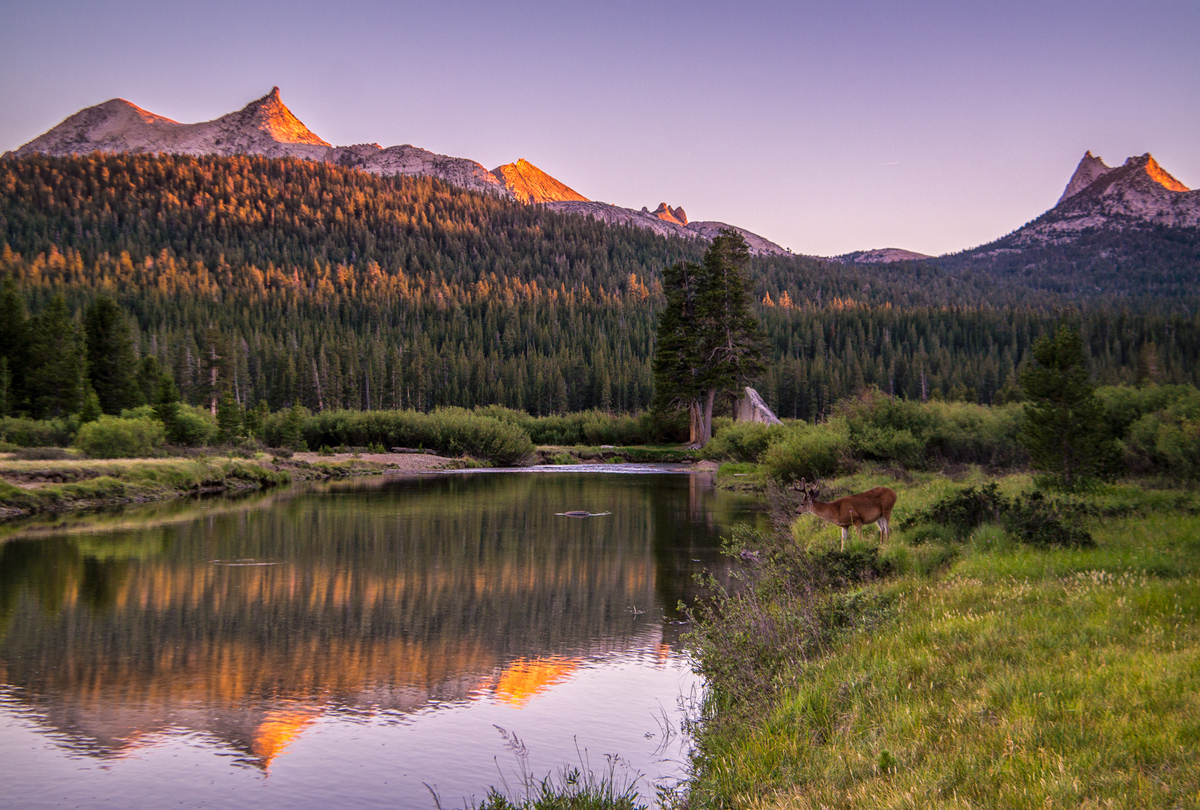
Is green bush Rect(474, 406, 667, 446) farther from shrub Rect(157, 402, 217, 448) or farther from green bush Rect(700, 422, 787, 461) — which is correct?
shrub Rect(157, 402, 217, 448)

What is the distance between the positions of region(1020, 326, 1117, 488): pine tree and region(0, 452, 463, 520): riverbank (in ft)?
117

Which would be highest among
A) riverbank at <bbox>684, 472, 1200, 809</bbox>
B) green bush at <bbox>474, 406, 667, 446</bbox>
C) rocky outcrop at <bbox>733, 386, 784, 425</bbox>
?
rocky outcrop at <bbox>733, 386, 784, 425</bbox>

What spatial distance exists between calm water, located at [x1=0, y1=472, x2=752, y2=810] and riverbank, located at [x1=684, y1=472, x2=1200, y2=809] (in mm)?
1750

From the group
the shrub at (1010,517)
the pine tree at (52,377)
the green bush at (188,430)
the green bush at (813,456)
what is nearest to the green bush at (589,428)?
the green bush at (188,430)

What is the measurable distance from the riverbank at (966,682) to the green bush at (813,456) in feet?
58.2

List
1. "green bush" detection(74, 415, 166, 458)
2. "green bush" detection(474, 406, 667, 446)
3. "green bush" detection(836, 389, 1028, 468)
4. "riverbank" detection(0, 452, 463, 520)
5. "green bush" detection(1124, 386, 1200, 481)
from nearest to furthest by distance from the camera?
"green bush" detection(1124, 386, 1200, 481) < "green bush" detection(836, 389, 1028, 468) < "riverbank" detection(0, 452, 463, 520) < "green bush" detection(74, 415, 166, 458) < "green bush" detection(474, 406, 667, 446)

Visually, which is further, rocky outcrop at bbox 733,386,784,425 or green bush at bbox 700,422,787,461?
rocky outcrop at bbox 733,386,784,425

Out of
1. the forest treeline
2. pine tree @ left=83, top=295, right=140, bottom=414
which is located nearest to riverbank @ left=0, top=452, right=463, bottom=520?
pine tree @ left=83, top=295, right=140, bottom=414

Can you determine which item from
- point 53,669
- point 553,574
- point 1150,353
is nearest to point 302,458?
point 553,574

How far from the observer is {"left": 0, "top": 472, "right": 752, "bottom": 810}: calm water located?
29.6 feet

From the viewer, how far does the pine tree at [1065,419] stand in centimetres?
2447

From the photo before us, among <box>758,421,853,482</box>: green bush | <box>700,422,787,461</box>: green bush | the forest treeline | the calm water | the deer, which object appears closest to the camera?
the calm water

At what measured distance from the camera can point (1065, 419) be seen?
24703 millimetres

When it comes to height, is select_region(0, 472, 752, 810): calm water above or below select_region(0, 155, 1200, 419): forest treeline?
below
